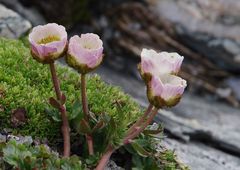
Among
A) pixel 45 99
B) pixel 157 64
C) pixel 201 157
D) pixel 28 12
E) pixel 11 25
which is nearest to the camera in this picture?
pixel 157 64

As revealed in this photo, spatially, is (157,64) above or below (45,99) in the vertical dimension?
above

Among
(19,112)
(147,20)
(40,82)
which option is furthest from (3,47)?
(147,20)

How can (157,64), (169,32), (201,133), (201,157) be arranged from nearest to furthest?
(157,64)
(201,157)
(201,133)
(169,32)

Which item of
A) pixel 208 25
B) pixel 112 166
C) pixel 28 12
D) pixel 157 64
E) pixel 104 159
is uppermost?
Answer: pixel 208 25

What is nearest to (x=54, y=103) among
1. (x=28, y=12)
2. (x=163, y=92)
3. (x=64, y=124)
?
(x=64, y=124)

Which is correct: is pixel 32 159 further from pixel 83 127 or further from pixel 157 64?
pixel 157 64

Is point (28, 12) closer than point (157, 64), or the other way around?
point (157, 64)

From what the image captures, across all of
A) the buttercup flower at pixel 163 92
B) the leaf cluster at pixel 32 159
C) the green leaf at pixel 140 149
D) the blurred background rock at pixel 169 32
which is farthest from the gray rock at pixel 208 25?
the leaf cluster at pixel 32 159
